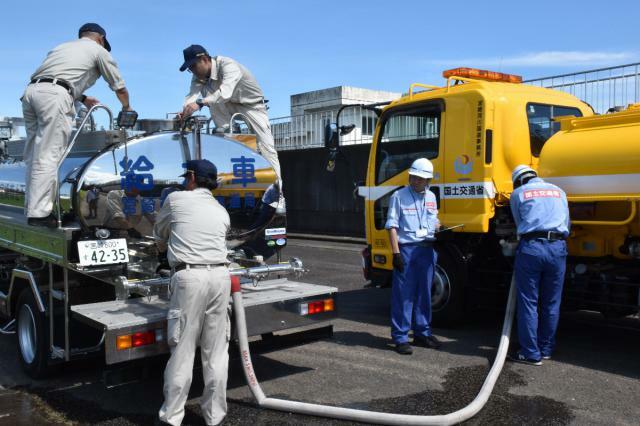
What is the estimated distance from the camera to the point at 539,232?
5.77m

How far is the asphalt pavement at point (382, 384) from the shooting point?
4.72 m

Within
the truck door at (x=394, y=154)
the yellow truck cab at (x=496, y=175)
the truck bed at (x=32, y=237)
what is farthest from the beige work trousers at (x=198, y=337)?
the truck door at (x=394, y=154)

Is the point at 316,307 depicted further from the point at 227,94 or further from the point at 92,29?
the point at 92,29

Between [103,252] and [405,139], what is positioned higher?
[405,139]

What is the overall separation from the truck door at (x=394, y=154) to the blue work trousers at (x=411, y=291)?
1.00 metres

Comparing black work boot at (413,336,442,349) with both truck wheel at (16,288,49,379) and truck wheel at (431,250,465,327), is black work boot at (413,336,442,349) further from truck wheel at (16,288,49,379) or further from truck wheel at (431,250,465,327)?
truck wheel at (16,288,49,379)

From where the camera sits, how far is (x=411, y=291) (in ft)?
20.9

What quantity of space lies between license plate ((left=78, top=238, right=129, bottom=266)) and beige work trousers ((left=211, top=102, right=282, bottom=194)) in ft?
6.11

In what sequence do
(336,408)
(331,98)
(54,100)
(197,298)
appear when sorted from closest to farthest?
(197,298), (336,408), (54,100), (331,98)

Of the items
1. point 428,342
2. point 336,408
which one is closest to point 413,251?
point 428,342

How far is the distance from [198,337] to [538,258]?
3131 mm

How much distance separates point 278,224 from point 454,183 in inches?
77.8

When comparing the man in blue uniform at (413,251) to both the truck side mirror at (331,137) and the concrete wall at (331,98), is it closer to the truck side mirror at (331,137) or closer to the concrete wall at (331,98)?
Result: the truck side mirror at (331,137)

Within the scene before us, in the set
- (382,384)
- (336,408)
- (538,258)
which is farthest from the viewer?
(538,258)
